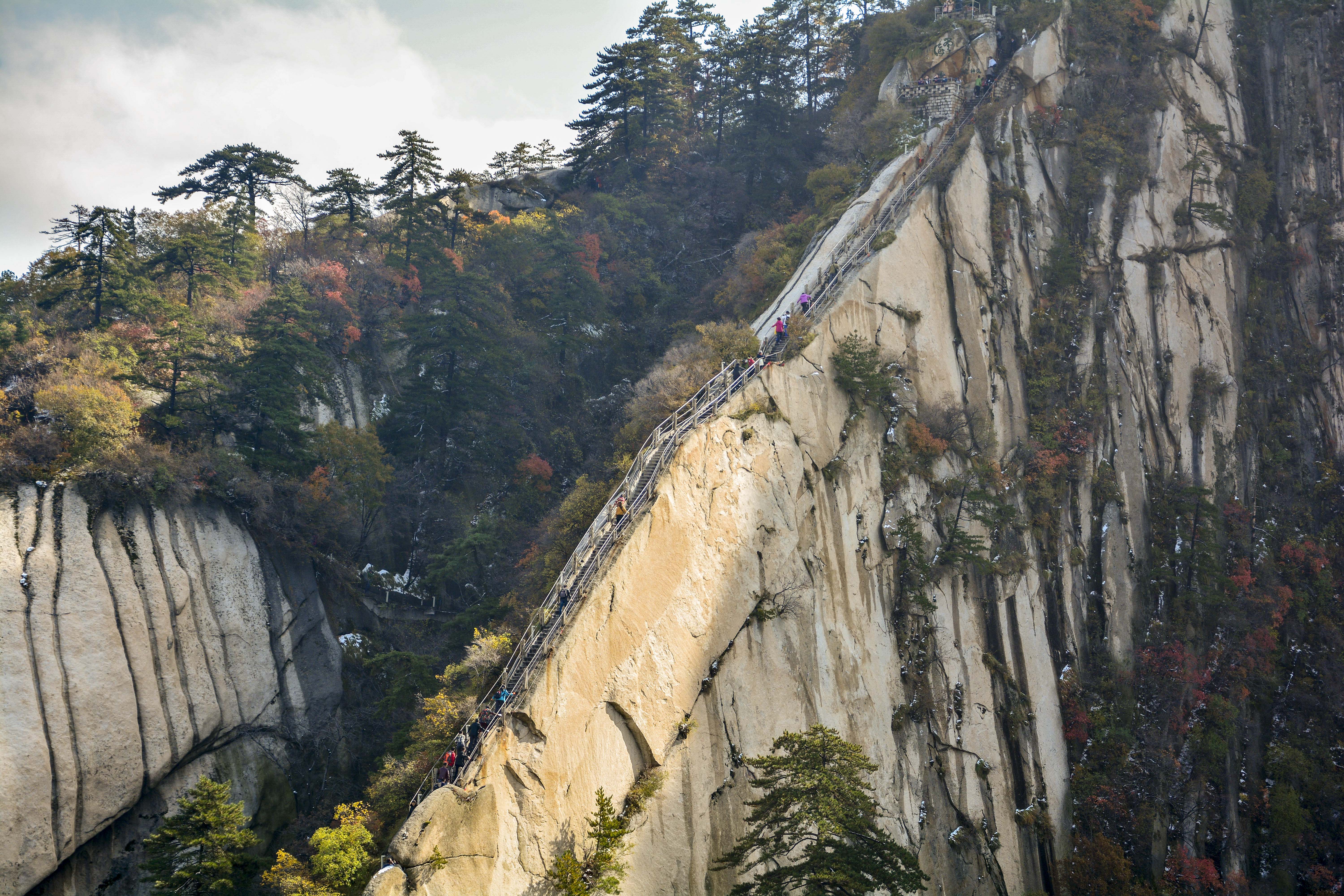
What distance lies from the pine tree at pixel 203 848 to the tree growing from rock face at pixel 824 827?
12.3 metres

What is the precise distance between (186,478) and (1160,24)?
4817cm

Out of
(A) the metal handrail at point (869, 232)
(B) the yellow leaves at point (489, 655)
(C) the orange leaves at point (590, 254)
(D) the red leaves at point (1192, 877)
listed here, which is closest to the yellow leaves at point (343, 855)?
(B) the yellow leaves at point (489, 655)

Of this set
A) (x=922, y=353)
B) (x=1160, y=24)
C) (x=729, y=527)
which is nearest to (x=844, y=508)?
(x=729, y=527)

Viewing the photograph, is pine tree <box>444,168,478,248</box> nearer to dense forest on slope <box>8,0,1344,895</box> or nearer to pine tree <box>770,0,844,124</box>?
dense forest on slope <box>8,0,1344,895</box>

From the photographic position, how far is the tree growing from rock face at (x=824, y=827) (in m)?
15.8

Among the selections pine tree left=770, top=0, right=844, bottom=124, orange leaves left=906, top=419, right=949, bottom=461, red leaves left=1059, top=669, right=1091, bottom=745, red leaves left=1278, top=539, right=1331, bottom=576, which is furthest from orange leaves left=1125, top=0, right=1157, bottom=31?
red leaves left=1059, top=669, right=1091, bottom=745

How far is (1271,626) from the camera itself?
3209 cm

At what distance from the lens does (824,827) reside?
50.9 feet

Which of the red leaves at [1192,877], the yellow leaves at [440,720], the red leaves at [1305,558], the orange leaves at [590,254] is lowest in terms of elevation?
the red leaves at [1192,877]

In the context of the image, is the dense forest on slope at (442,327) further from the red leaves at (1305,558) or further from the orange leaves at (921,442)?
the red leaves at (1305,558)

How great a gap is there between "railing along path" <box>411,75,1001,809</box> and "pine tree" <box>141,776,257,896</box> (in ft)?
20.8

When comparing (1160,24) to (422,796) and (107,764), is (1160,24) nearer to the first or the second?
(422,796)

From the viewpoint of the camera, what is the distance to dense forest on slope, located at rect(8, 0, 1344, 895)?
1079 inches

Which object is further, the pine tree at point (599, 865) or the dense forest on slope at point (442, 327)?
the dense forest on slope at point (442, 327)
